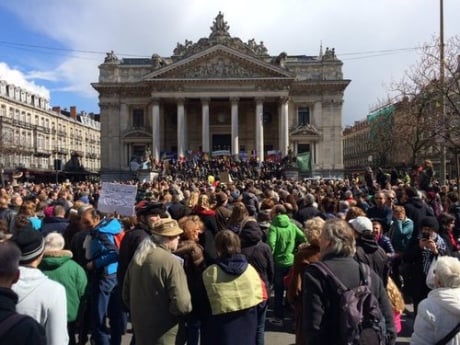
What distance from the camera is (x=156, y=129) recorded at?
54.2 metres

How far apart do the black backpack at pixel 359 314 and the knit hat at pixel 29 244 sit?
2.41 metres

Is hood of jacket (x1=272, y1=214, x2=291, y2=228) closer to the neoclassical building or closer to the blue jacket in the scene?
the blue jacket

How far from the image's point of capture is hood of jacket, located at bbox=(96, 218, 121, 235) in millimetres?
7054

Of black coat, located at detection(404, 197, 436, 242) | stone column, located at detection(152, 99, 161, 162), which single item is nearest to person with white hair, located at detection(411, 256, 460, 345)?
black coat, located at detection(404, 197, 436, 242)

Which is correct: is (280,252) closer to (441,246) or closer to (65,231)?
(441,246)

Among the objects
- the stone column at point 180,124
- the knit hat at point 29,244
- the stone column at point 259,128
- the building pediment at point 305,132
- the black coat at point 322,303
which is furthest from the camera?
the building pediment at point 305,132

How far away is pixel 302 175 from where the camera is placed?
49.4 meters

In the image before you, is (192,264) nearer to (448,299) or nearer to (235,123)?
(448,299)

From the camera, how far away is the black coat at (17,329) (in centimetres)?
286

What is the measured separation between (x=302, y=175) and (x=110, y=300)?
1703 inches

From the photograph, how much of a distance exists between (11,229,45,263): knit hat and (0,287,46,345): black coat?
128cm

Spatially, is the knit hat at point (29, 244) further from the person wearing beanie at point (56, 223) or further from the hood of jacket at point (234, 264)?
the person wearing beanie at point (56, 223)

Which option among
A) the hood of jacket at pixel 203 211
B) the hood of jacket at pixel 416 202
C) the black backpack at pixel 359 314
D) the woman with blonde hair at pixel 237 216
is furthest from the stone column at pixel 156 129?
the black backpack at pixel 359 314

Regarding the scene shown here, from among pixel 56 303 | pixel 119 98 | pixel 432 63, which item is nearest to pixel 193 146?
pixel 119 98
